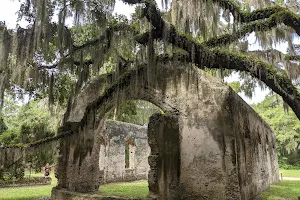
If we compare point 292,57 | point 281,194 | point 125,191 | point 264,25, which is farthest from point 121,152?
point 264,25

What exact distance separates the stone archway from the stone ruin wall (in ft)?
14.8

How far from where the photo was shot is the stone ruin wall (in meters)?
15.8

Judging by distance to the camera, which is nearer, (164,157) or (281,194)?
(164,157)

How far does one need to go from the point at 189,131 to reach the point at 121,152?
893 centimetres

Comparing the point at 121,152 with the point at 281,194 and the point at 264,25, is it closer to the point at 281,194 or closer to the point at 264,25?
the point at 281,194

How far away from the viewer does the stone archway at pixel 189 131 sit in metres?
7.71

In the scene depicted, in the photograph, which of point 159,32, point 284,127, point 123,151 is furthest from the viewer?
point 284,127

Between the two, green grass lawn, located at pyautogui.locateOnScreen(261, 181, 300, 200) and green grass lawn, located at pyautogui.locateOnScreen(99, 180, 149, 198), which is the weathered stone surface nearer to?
green grass lawn, located at pyautogui.locateOnScreen(99, 180, 149, 198)

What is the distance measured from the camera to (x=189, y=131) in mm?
8352

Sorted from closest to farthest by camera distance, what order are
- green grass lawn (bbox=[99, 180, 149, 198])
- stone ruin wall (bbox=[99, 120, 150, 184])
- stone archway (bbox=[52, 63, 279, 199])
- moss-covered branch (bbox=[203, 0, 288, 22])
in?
moss-covered branch (bbox=[203, 0, 288, 22]) < stone archway (bbox=[52, 63, 279, 199]) < green grass lawn (bbox=[99, 180, 149, 198]) < stone ruin wall (bbox=[99, 120, 150, 184])

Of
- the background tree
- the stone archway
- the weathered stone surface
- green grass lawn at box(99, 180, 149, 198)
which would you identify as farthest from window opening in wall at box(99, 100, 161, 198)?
the background tree

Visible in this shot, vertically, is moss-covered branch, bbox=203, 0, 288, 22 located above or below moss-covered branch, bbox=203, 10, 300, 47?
above

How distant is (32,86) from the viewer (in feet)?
35.2

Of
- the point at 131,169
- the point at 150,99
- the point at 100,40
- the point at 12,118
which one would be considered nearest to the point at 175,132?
the point at 150,99
